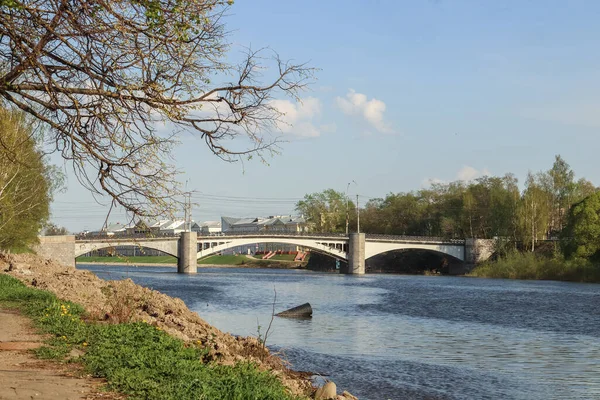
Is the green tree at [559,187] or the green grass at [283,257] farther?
the green grass at [283,257]

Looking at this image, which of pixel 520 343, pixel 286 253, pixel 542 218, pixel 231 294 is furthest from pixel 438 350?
pixel 286 253

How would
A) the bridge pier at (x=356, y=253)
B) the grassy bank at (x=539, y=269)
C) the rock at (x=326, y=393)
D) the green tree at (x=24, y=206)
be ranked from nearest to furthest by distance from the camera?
the rock at (x=326, y=393)
the green tree at (x=24, y=206)
the grassy bank at (x=539, y=269)
the bridge pier at (x=356, y=253)

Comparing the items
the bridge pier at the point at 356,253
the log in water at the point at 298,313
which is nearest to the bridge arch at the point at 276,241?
the bridge pier at the point at 356,253

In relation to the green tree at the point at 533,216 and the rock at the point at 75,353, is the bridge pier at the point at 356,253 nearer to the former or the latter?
the green tree at the point at 533,216

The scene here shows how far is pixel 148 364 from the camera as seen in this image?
10703 millimetres

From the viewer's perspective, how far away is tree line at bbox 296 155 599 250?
97.0m

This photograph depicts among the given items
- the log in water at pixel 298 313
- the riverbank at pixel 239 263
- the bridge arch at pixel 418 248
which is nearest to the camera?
the log in water at pixel 298 313

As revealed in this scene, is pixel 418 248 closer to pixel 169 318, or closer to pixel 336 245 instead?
pixel 336 245

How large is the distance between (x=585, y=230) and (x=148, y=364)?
2820 inches

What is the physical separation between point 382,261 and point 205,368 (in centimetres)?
11127

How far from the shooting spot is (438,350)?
24625 millimetres

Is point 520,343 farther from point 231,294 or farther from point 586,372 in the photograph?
point 231,294

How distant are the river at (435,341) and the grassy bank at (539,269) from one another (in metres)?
25.1

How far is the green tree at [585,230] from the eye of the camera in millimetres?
75000
